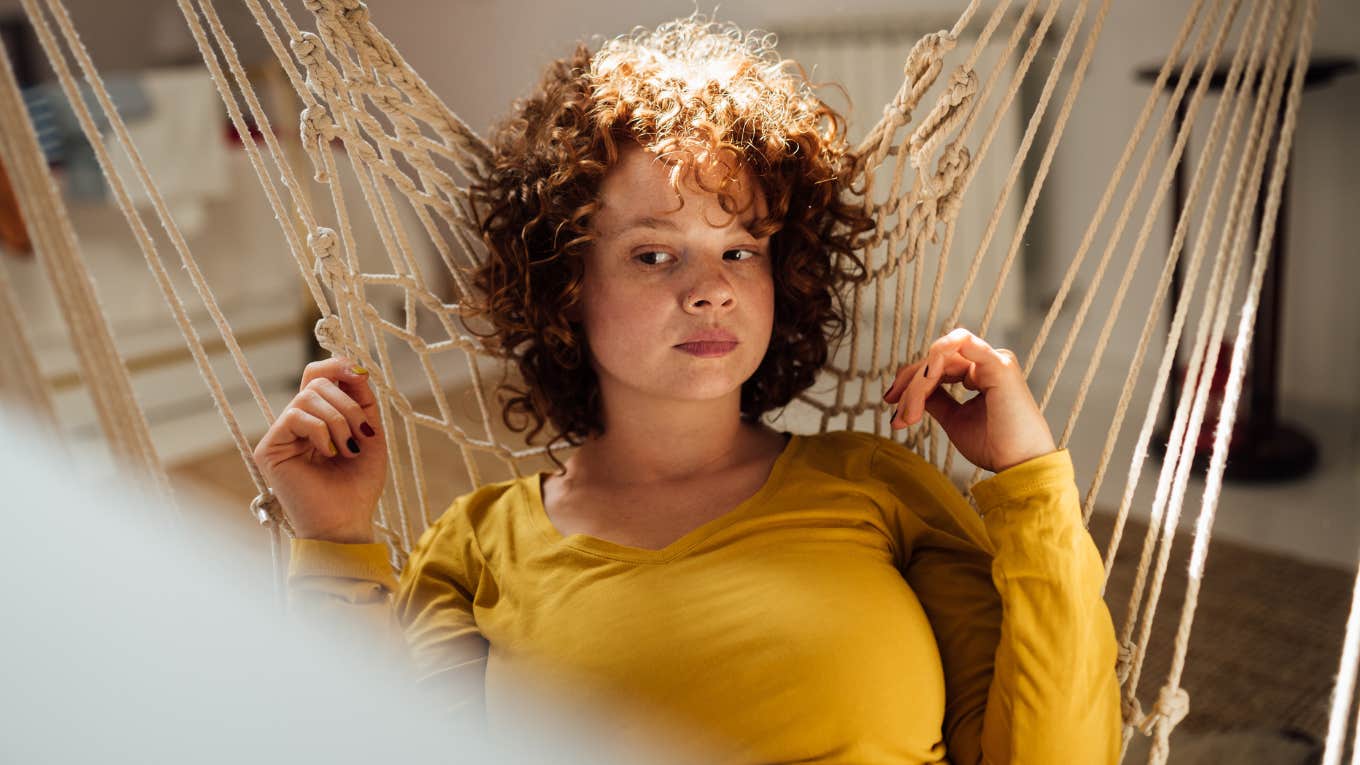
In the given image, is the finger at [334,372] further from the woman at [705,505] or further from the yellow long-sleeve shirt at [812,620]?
the yellow long-sleeve shirt at [812,620]

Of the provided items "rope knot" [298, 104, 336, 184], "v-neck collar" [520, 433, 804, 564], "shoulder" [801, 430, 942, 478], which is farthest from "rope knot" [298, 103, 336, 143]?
"shoulder" [801, 430, 942, 478]

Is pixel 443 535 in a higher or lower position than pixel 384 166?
lower

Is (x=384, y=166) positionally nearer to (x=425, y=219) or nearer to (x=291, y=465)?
(x=425, y=219)

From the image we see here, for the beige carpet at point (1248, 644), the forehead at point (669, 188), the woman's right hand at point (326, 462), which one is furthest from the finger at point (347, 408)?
the beige carpet at point (1248, 644)

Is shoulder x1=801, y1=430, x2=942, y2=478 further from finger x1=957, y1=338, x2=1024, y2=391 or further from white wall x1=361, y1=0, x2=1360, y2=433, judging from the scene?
white wall x1=361, y1=0, x2=1360, y2=433

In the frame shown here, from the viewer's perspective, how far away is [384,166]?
0.97m

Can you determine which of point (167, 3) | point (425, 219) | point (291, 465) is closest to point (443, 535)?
point (291, 465)

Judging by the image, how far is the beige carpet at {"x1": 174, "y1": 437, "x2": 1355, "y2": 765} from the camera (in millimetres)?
1326

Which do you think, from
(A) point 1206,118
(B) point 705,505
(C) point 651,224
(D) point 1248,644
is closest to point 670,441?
(B) point 705,505

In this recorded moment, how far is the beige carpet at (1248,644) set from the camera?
1.33 m

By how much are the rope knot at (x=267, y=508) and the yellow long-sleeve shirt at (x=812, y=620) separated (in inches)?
1.0

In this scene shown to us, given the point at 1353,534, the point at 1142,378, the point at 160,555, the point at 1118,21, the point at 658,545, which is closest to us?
the point at 160,555

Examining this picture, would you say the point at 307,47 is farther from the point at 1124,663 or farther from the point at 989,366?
the point at 1124,663

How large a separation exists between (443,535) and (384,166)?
29 centimetres
